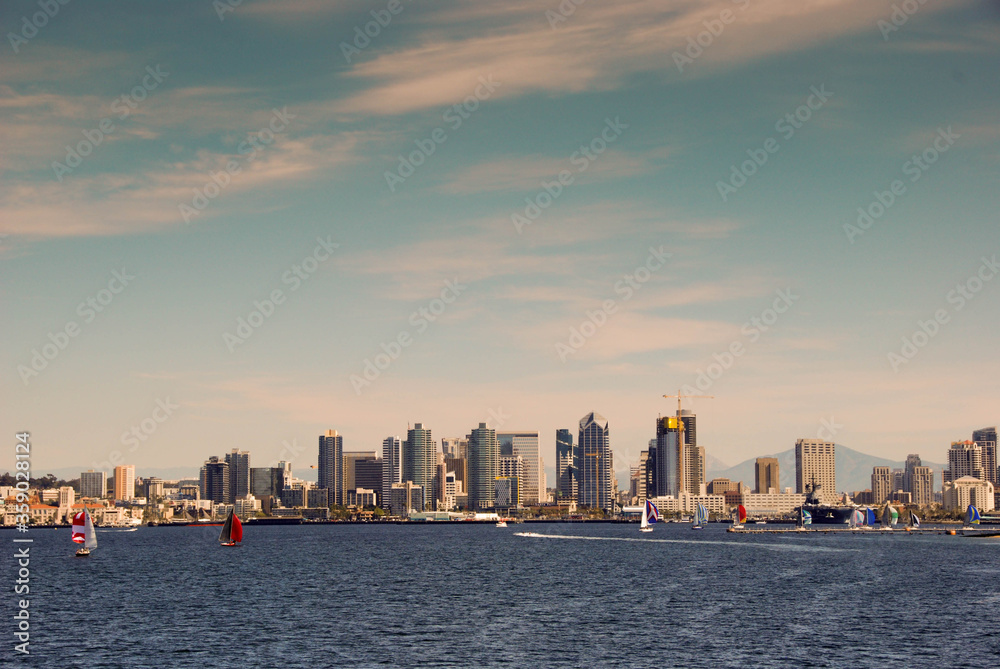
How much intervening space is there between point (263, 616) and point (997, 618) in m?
72.2

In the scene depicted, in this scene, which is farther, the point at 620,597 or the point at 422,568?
the point at 422,568

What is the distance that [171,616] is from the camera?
106688 millimetres

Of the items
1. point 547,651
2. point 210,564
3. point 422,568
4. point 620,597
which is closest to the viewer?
point 547,651

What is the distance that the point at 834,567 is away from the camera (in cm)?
16488

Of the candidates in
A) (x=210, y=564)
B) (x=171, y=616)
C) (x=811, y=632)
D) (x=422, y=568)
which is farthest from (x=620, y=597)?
(x=210, y=564)

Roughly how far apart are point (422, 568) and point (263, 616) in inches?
2814

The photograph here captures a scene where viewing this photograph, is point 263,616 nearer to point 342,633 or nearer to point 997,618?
point 342,633

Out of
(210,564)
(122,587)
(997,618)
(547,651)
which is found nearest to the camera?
(547,651)

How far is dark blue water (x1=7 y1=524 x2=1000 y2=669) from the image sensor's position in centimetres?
8119

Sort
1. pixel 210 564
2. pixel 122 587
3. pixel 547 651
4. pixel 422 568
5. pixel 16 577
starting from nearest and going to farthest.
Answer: pixel 547 651 < pixel 122 587 < pixel 16 577 < pixel 422 568 < pixel 210 564

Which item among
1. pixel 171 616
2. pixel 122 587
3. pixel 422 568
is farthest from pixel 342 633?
pixel 422 568

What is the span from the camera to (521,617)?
104m

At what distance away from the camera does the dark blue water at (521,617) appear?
8119cm

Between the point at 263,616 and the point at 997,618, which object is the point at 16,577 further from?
the point at 997,618
